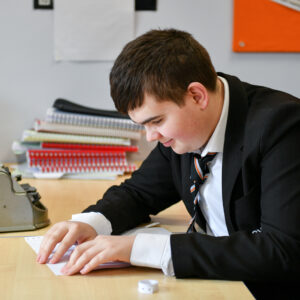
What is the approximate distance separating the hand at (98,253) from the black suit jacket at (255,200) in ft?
0.33

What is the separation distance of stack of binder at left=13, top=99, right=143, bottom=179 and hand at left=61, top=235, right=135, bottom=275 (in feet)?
3.21

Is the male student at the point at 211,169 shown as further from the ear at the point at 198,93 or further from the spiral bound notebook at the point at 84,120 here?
the spiral bound notebook at the point at 84,120

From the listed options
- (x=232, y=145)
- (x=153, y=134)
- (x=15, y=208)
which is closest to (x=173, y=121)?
(x=153, y=134)

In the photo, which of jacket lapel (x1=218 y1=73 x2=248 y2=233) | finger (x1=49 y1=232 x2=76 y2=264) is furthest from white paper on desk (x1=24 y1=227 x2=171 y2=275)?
jacket lapel (x1=218 y1=73 x2=248 y2=233)

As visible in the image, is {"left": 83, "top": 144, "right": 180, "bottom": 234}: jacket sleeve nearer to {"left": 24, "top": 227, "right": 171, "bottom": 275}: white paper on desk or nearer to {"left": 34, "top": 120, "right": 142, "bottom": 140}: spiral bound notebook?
{"left": 24, "top": 227, "right": 171, "bottom": 275}: white paper on desk

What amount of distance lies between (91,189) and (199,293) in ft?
3.17

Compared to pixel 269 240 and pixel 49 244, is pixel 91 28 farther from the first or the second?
pixel 269 240

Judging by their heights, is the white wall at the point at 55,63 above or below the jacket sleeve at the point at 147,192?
above

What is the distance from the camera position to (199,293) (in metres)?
0.99

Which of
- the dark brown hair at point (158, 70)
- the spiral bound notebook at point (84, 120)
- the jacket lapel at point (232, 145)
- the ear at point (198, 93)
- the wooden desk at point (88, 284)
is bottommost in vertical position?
the wooden desk at point (88, 284)

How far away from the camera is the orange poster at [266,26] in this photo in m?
2.31

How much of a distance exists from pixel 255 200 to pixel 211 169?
0.17 metres

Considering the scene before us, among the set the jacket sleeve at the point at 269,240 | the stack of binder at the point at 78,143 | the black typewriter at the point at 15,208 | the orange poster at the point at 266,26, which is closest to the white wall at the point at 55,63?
the orange poster at the point at 266,26

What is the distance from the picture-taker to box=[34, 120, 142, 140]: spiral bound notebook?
6.97ft
